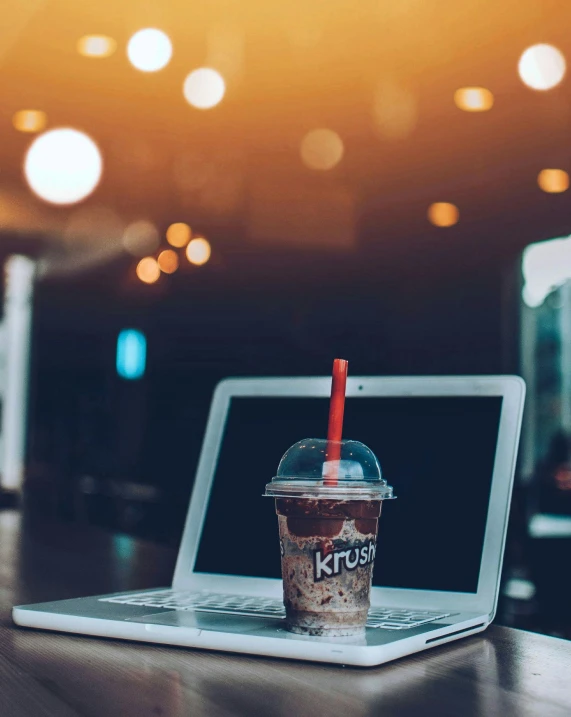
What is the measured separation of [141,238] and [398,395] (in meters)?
2.77

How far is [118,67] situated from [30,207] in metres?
0.86

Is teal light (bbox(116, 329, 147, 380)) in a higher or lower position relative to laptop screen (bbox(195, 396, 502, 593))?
higher

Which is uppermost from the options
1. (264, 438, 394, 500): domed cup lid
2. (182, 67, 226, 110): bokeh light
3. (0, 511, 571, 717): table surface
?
(182, 67, 226, 110): bokeh light

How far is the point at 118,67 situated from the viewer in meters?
3.03

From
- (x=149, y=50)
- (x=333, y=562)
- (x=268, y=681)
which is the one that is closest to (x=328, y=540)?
(x=333, y=562)

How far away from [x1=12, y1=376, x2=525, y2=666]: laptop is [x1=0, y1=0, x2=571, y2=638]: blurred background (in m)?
1.42

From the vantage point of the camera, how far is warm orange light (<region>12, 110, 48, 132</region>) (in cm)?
323

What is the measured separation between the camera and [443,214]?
2658 mm

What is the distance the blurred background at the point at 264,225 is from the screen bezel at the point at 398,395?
140 cm

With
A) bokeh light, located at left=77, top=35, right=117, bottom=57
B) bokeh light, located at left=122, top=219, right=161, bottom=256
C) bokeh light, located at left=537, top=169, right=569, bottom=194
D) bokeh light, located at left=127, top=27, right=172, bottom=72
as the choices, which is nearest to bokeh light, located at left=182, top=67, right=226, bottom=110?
bokeh light, located at left=127, top=27, right=172, bottom=72

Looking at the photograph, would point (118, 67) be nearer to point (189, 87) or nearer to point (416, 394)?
point (189, 87)

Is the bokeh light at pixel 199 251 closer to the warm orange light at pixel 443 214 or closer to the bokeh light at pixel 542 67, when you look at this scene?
the warm orange light at pixel 443 214

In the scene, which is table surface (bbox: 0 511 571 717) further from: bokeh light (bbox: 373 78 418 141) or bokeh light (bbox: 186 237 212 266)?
bokeh light (bbox: 186 237 212 266)

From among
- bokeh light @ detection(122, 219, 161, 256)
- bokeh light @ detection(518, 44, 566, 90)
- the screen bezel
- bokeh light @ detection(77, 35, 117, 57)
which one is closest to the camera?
the screen bezel
